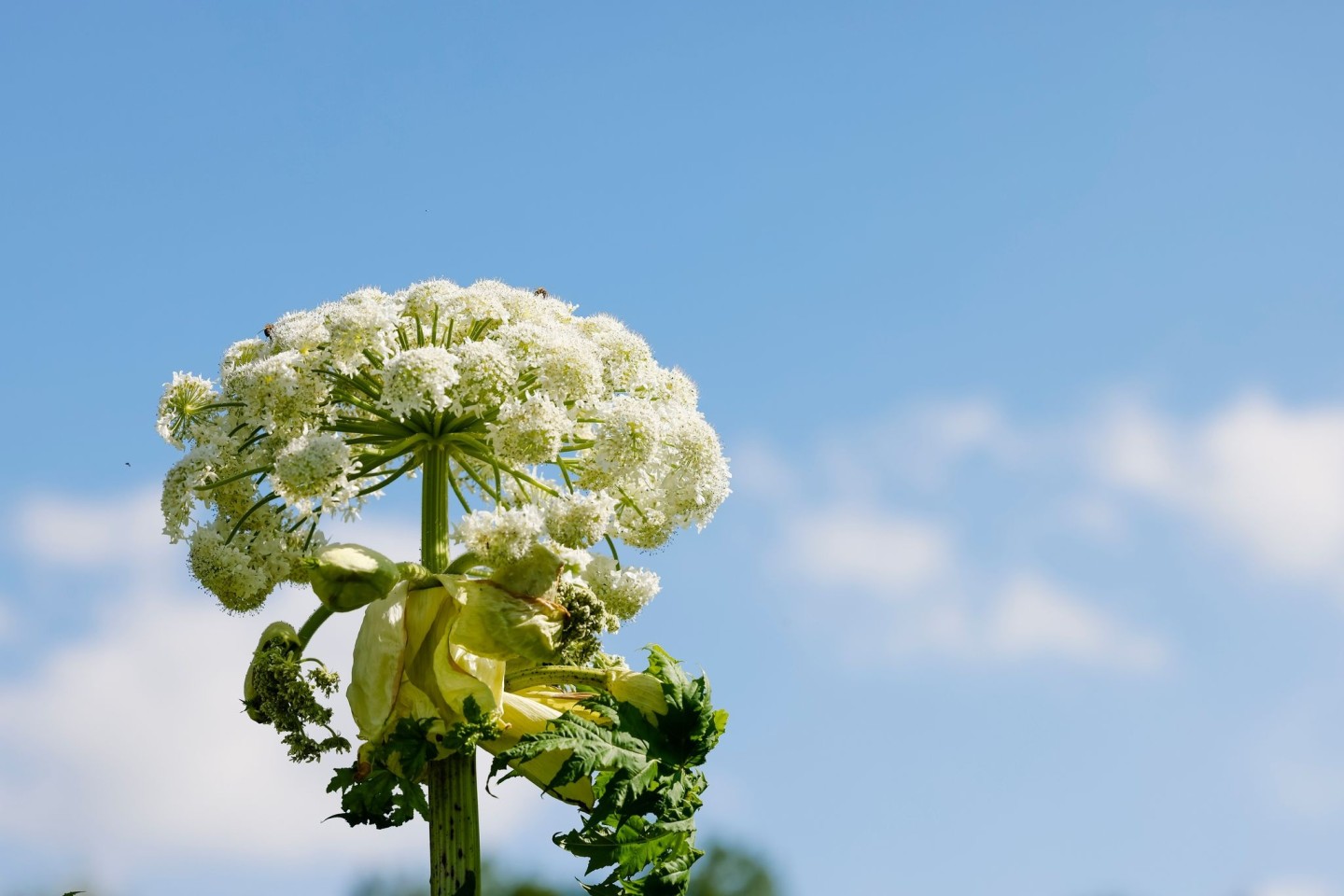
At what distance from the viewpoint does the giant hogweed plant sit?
480 cm

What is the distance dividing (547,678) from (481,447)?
88cm

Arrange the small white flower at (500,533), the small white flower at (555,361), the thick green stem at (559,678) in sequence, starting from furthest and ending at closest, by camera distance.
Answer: the thick green stem at (559,678) < the small white flower at (555,361) < the small white flower at (500,533)

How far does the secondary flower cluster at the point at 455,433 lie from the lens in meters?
4.90

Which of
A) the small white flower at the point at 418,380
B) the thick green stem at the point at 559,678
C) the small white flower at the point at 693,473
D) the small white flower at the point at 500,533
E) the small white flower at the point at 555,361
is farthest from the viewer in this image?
the small white flower at the point at 693,473

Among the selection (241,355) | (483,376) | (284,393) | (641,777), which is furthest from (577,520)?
(241,355)

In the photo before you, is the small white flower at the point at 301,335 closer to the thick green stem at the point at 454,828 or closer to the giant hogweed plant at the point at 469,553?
the giant hogweed plant at the point at 469,553

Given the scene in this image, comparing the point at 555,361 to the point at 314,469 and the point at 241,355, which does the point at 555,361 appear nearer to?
the point at 314,469

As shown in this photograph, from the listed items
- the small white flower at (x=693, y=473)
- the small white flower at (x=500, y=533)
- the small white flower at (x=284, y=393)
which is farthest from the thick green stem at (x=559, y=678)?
the small white flower at (x=284, y=393)

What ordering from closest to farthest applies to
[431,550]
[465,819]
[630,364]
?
[465,819], [431,550], [630,364]

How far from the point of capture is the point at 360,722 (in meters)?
4.88

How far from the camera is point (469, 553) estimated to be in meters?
5.07

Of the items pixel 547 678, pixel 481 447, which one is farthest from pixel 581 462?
pixel 547 678

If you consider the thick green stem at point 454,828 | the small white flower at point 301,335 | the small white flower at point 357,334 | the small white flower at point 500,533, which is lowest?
the thick green stem at point 454,828

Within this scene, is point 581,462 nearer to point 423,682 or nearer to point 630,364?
point 630,364
